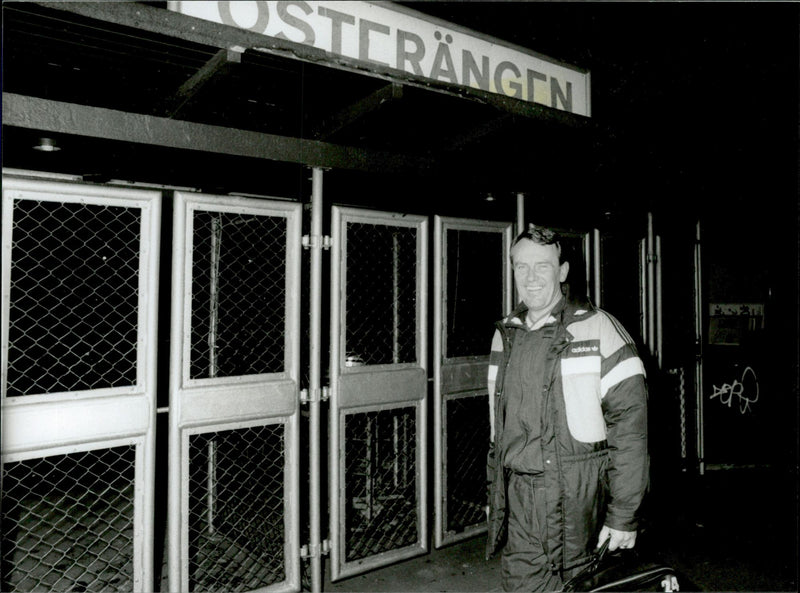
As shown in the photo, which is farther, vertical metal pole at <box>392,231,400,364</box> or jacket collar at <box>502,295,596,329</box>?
vertical metal pole at <box>392,231,400,364</box>

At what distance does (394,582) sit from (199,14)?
361 centimetres

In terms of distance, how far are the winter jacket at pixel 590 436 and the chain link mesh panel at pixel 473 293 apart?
1702mm

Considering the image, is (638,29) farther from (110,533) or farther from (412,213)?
(110,533)

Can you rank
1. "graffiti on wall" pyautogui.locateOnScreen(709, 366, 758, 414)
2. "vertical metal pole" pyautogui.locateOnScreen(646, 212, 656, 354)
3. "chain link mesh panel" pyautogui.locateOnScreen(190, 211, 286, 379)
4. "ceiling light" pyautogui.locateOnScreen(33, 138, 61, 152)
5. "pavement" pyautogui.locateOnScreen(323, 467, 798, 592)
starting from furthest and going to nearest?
"graffiti on wall" pyautogui.locateOnScreen(709, 366, 758, 414)
"vertical metal pole" pyautogui.locateOnScreen(646, 212, 656, 354)
"chain link mesh panel" pyautogui.locateOnScreen(190, 211, 286, 379)
"pavement" pyautogui.locateOnScreen(323, 467, 798, 592)
"ceiling light" pyautogui.locateOnScreen(33, 138, 61, 152)

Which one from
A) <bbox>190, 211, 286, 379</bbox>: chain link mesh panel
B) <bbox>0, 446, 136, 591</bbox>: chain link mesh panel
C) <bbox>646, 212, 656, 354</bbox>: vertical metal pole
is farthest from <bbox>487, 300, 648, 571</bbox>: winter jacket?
<bbox>646, 212, 656, 354</bbox>: vertical metal pole

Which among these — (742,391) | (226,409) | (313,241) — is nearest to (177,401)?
(226,409)

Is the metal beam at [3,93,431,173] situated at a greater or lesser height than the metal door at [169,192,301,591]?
greater

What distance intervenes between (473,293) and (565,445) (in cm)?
205

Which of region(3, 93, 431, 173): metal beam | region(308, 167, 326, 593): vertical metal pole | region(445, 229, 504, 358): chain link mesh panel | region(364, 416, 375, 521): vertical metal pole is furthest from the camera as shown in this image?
region(445, 229, 504, 358): chain link mesh panel

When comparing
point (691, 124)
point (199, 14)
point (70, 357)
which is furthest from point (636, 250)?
point (70, 357)

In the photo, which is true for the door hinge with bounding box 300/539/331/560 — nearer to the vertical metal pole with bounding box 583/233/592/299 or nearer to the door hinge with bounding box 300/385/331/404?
the door hinge with bounding box 300/385/331/404

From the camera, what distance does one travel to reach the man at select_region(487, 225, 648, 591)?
244cm

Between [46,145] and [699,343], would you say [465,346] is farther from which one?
[46,145]

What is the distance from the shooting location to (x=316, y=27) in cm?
284
